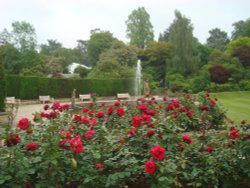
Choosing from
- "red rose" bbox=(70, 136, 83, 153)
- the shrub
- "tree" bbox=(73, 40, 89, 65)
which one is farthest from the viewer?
"tree" bbox=(73, 40, 89, 65)

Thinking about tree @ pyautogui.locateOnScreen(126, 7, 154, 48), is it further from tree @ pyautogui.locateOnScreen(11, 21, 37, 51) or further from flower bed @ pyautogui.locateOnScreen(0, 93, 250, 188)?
flower bed @ pyautogui.locateOnScreen(0, 93, 250, 188)

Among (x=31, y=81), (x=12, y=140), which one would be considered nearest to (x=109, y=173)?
(x=12, y=140)

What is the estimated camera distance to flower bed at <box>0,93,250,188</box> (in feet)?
8.45

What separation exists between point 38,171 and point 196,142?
175 centimetres

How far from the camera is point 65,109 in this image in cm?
410

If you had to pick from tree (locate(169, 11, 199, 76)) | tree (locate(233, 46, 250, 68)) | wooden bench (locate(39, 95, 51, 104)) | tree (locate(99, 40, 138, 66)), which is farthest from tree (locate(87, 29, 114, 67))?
wooden bench (locate(39, 95, 51, 104))

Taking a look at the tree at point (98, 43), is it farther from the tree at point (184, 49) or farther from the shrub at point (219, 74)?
Answer: the shrub at point (219, 74)

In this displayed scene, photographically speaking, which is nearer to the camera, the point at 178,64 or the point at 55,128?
the point at 55,128

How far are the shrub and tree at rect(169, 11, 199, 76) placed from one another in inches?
150

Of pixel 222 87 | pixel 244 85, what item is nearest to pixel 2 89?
pixel 222 87

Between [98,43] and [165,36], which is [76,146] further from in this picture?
[165,36]

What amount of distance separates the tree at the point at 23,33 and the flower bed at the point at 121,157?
158ft

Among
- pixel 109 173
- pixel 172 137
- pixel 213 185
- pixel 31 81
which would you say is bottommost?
pixel 213 185

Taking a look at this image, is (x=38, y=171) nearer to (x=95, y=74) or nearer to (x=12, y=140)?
(x=12, y=140)
